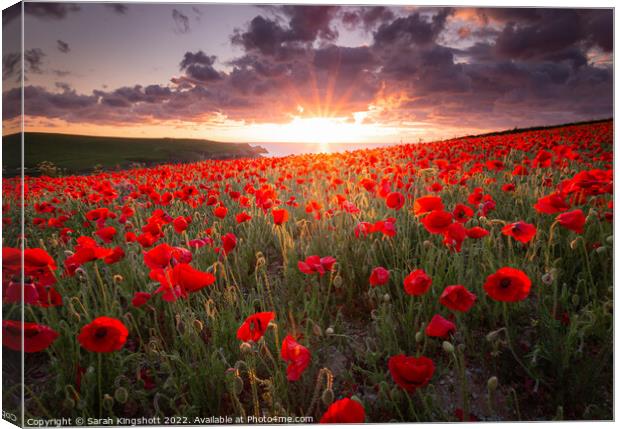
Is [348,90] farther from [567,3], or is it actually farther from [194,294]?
[194,294]

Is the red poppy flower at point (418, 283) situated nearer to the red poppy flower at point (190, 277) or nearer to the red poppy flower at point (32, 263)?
the red poppy flower at point (190, 277)

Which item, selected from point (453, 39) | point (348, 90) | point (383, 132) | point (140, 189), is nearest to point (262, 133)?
point (348, 90)

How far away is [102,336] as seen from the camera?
1.42m

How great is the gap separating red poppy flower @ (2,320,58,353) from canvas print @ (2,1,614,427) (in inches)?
0.5

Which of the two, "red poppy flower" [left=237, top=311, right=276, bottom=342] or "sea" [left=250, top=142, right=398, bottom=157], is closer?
"red poppy flower" [left=237, top=311, right=276, bottom=342]

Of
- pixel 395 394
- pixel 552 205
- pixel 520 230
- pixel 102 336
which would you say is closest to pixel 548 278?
pixel 520 230

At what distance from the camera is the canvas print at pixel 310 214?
1703mm

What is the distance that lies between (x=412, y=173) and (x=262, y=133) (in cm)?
96

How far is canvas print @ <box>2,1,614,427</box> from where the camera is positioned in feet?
5.59

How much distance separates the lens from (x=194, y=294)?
204cm

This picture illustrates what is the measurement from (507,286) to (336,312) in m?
0.78

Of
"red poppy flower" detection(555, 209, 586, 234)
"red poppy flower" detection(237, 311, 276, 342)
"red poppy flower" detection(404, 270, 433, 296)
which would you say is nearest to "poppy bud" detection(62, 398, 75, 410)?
"red poppy flower" detection(237, 311, 276, 342)

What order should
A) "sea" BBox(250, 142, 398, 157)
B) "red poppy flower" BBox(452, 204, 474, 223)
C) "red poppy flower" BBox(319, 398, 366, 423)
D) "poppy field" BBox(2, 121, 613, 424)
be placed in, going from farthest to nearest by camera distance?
"sea" BBox(250, 142, 398, 157), "red poppy flower" BBox(452, 204, 474, 223), "poppy field" BBox(2, 121, 613, 424), "red poppy flower" BBox(319, 398, 366, 423)

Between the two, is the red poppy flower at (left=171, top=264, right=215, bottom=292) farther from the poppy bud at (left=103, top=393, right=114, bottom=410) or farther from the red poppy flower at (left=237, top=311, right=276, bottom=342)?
the poppy bud at (left=103, top=393, right=114, bottom=410)
